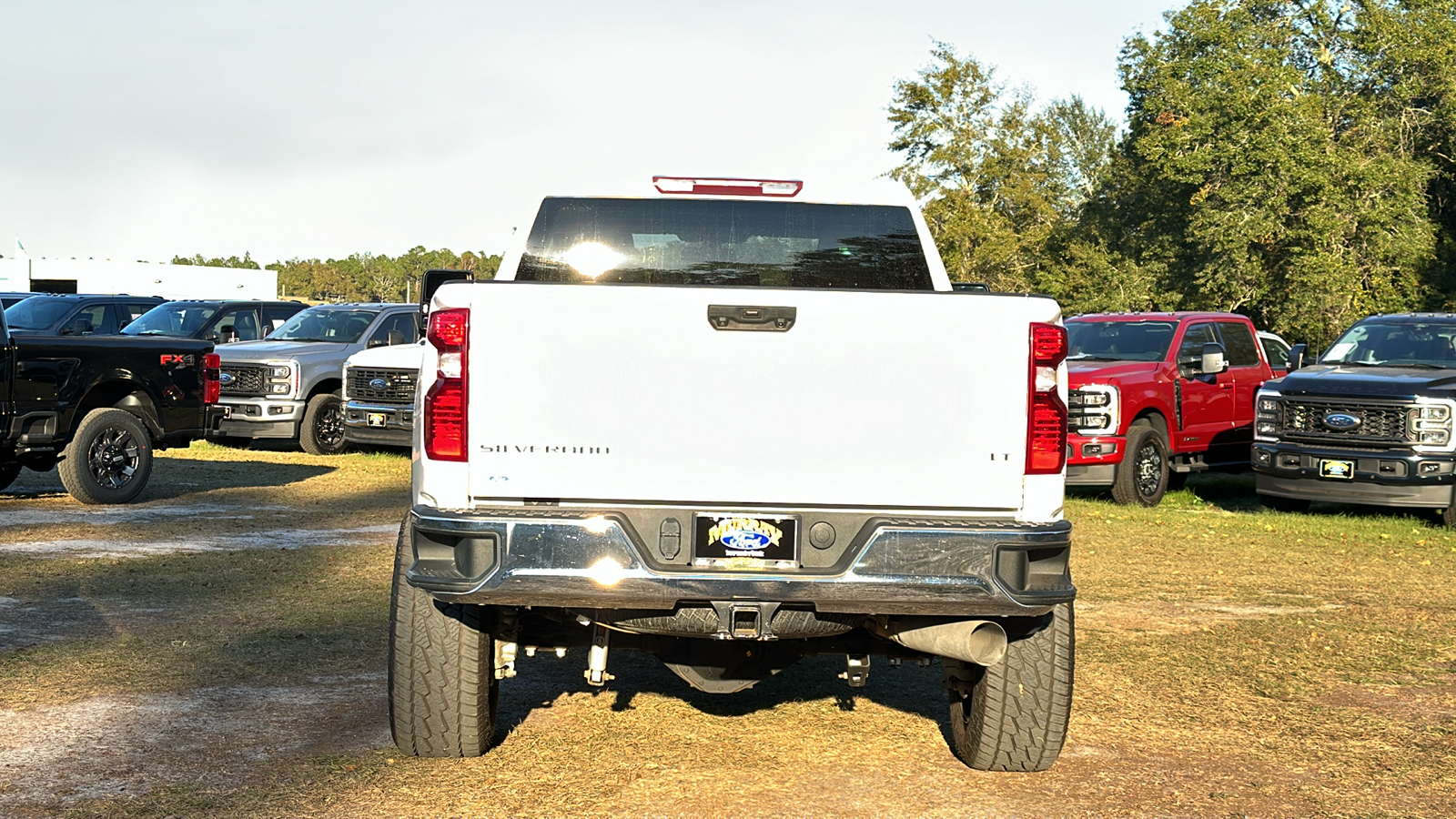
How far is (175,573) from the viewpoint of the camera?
1008cm

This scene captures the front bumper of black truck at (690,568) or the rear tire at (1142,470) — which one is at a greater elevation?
the front bumper of black truck at (690,568)

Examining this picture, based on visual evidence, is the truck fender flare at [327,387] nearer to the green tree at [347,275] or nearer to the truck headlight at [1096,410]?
the truck headlight at [1096,410]

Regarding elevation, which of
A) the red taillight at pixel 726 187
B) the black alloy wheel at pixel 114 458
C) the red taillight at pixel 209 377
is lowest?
the black alloy wheel at pixel 114 458

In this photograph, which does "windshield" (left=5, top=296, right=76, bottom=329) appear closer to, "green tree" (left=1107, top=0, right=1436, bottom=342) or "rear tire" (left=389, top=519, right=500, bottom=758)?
"rear tire" (left=389, top=519, right=500, bottom=758)

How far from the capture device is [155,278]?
101 m

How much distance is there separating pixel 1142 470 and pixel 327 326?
11562 mm

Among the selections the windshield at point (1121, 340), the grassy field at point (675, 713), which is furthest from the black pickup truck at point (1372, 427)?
the grassy field at point (675, 713)

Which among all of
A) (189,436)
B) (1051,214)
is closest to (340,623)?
(189,436)

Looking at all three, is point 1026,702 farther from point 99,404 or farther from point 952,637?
point 99,404

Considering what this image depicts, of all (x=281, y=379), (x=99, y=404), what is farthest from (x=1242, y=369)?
(x=99, y=404)

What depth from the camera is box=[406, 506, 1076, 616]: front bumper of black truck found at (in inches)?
186

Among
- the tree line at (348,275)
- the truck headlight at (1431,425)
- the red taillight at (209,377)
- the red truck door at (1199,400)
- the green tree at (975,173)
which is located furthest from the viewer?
the tree line at (348,275)

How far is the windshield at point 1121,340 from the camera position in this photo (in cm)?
1702

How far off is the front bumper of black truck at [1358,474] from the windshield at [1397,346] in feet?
5.06
